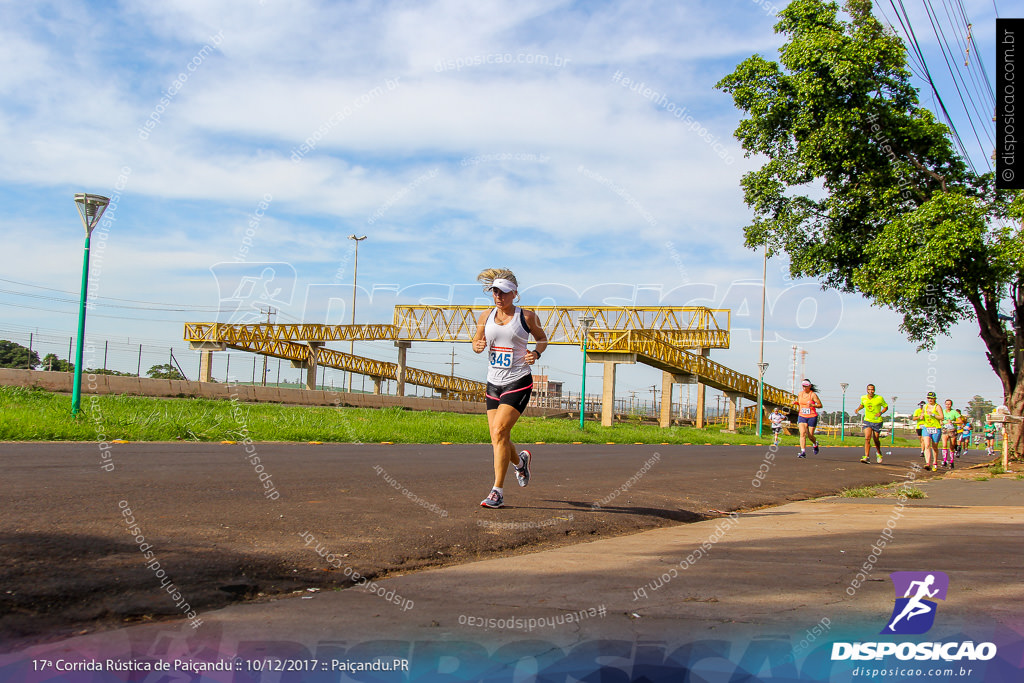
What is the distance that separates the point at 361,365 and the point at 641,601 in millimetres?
66418

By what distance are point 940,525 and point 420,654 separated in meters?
5.14

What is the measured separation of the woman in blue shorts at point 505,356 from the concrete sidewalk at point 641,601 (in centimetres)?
158

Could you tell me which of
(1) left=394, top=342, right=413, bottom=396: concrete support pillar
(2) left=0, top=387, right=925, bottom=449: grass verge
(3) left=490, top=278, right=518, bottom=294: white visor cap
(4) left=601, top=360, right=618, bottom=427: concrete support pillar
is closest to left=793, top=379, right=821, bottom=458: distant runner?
(2) left=0, top=387, right=925, bottom=449: grass verge

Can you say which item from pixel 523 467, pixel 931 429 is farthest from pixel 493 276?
pixel 931 429

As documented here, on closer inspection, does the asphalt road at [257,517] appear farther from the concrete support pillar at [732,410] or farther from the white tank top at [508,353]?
the concrete support pillar at [732,410]

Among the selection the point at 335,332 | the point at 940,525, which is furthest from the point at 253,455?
the point at 335,332

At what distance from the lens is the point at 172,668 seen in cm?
259

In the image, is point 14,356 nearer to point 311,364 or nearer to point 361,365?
point 311,364

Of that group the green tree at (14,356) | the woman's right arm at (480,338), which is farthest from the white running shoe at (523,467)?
the green tree at (14,356)

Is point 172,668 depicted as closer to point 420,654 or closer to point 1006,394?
point 420,654

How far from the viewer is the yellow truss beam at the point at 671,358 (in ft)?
132

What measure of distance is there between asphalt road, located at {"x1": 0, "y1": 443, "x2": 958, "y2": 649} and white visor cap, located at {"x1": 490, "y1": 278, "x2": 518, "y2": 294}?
6.12 ft

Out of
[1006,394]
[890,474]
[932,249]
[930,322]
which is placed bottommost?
[890,474]

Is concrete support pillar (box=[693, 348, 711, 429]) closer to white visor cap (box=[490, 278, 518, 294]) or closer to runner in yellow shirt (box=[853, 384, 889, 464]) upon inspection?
runner in yellow shirt (box=[853, 384, 889, 464])
